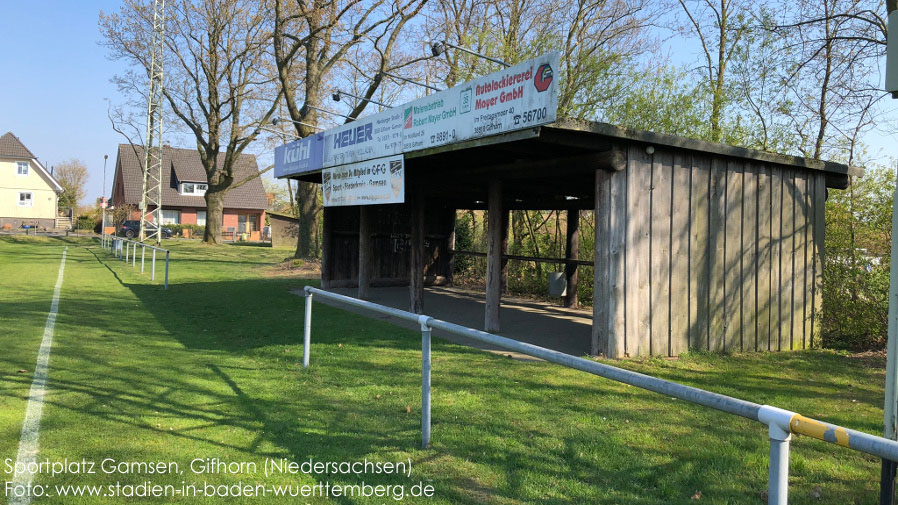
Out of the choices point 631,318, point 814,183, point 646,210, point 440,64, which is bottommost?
point 631,318

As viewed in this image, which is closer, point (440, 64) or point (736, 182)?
point (736, 182)

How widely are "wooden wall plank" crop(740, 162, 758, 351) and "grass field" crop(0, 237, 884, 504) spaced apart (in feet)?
1.58

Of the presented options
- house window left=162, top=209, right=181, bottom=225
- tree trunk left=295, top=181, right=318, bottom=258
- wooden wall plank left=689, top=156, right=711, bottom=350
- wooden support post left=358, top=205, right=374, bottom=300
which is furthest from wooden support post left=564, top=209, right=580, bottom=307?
house window left=162, top=209, right=181, bottom=225

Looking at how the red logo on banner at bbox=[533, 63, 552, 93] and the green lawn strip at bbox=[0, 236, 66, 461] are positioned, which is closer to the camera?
A: the green lawn strip at bbox=[0, 236, 66, 461]

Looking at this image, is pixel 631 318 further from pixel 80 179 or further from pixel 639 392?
pixel 80 179

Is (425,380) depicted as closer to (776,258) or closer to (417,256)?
(776,258)

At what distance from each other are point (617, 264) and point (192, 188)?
59.0 metres

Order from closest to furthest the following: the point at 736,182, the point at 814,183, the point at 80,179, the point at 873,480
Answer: the point at 873,480, the point at 736,182, the point at 814,183, the point at 80,179

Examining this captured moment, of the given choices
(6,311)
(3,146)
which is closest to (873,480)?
(6,311)

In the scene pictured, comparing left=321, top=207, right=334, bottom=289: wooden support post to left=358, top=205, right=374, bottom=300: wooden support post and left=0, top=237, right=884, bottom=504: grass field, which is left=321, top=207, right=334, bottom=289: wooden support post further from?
left=0, top=237, right=884, bottom=504: grass field

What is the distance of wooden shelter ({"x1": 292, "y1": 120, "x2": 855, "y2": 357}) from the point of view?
25.0 ft

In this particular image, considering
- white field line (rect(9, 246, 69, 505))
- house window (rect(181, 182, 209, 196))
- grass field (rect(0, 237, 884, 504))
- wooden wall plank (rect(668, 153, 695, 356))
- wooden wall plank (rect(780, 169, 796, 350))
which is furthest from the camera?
house window (rect(181, 182, 209, 196))

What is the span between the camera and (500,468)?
13.8 ft

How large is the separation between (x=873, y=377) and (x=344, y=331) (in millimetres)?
6951
